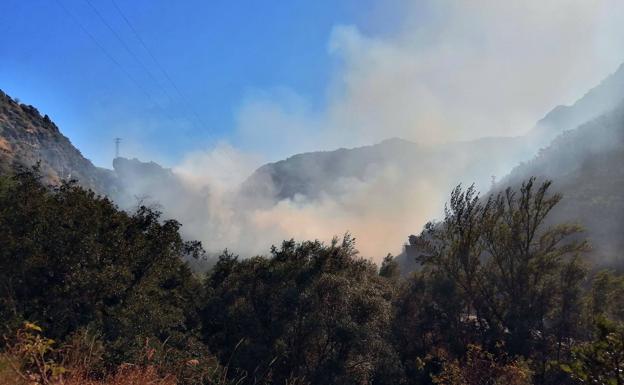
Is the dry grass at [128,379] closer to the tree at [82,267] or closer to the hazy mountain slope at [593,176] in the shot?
the tree at [82,267]

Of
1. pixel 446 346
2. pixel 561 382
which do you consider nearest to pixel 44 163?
pixel 446 346

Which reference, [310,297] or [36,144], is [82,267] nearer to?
[310,297]

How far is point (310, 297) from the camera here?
2761cm

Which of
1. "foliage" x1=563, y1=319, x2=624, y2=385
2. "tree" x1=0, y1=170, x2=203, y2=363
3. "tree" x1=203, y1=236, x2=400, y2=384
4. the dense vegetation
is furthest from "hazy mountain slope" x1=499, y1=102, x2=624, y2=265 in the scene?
"foliage" x1=563, y1=319, x2=624, y2=385

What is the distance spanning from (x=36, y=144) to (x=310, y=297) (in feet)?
384

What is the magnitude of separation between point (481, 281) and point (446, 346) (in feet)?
21.0

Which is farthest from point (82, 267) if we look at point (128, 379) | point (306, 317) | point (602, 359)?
point (602, 359)

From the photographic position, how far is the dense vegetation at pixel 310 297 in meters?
20.2

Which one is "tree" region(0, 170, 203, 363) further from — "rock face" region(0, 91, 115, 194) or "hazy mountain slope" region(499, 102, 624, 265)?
"rock face" region(0, 91, 115, 194)

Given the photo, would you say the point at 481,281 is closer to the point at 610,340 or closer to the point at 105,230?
the point at 105,230

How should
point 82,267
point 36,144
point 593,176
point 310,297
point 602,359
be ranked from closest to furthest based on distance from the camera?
1. point 602,359
2. point 82,267
3. point 310,297
4. point 593,176
5. point 36,144

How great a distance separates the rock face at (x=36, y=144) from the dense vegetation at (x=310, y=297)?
73844 mm

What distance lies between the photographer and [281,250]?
1272 inches

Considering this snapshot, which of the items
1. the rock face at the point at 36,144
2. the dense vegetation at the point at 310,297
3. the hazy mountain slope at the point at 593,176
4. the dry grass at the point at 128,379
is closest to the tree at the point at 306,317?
the dense vegetation at the point at 310,297
